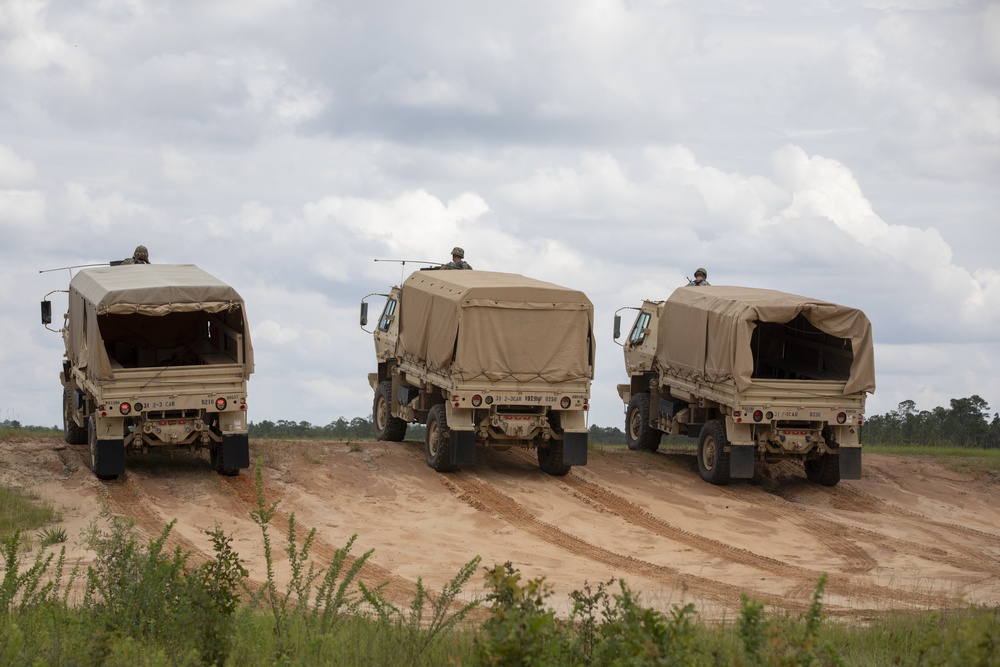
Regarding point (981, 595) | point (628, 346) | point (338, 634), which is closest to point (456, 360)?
point (628, 346)

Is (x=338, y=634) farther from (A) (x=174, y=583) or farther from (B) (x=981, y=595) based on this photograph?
(B) (x=981, y=595)

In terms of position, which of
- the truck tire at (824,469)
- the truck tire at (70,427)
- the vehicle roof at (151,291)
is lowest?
the truck tire at (824,469)

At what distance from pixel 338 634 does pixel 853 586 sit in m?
6.50

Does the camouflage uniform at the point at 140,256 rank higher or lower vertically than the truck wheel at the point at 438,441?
higher

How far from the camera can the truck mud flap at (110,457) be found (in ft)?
56.7

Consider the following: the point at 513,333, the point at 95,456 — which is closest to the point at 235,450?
the point at 95,456

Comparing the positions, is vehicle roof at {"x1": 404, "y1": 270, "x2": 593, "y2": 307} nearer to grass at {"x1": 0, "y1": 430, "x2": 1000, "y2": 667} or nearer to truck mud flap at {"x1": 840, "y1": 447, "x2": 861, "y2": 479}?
truck mud flap at {"x1": 840, "y1": 447, "x2": 861, "y2": 479}

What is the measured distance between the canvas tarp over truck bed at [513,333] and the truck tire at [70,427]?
5.83 m

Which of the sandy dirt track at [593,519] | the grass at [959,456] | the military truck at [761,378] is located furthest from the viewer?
the grass at [959,456]

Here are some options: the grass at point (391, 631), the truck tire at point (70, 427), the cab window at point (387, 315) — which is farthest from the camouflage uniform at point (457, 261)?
the grass at point (391, 631)

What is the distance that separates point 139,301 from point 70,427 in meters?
4.24

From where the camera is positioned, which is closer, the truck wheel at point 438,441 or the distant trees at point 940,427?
the truck wheel at point 438,441

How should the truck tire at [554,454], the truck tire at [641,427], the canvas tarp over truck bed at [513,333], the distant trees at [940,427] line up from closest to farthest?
the canvas tarp over truck bed at [513,333] < the truck tire at [554,454] < the truck tire at [641,427] < the distant trees at [940,427]

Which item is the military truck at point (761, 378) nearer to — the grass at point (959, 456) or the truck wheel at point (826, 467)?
the truck wheel at point (826, 467)
